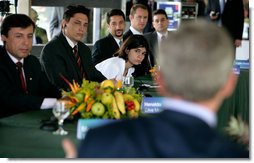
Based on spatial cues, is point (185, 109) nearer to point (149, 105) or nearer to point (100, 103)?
point (100, 103)

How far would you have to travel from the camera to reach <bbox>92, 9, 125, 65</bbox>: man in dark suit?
4.77 m

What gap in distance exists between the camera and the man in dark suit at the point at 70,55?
3631 millimetres

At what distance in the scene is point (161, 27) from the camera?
5570 mm

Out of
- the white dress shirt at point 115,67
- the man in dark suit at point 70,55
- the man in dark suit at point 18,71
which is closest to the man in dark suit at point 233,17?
the white dress shirt at point 115,67

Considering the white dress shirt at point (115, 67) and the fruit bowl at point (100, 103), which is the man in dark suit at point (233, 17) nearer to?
the white dress shirt at point (115, 67)

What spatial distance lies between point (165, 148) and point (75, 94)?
135cm

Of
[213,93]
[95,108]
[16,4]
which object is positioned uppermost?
[16,4]

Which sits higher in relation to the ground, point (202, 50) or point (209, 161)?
point (202, 50)

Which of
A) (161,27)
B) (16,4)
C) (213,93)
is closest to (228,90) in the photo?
(213,93)

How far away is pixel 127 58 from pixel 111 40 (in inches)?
33.5

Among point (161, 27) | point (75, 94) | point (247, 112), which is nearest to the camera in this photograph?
point (75, 94)

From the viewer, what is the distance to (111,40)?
4824 mm

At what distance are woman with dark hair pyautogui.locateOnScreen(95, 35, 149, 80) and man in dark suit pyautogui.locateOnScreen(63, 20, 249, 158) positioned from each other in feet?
9.80

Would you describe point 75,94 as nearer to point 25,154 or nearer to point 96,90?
point 96,90
